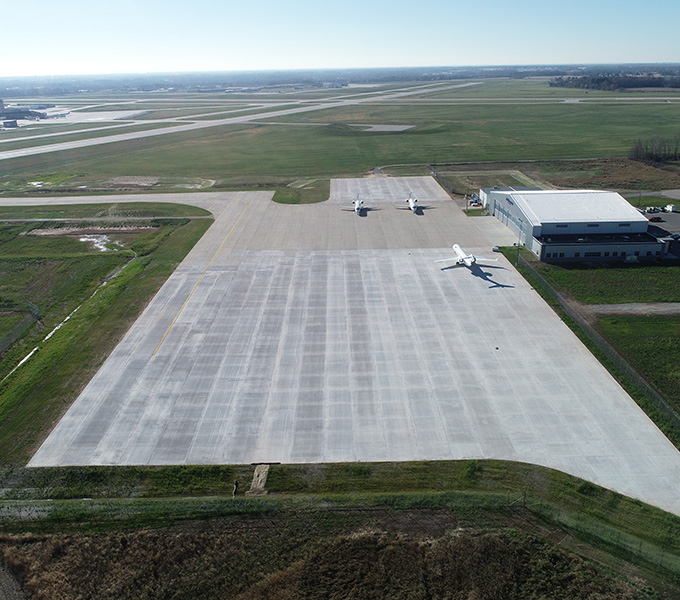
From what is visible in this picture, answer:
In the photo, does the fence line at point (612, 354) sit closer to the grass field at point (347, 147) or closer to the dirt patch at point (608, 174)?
the dirt patch at point (608, 174)

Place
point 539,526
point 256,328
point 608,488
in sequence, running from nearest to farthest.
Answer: point 539,526
point 608,488
point 256,328

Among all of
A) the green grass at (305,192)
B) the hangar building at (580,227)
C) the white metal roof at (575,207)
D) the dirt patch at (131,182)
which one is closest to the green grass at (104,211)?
the green grass at (305,192)

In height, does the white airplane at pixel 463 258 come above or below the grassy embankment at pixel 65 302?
above

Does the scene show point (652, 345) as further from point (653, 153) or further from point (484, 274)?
point (653, 153)

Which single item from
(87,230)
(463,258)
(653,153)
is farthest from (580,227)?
(87,230)

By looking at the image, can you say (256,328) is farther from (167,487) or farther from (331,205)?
(331,205)

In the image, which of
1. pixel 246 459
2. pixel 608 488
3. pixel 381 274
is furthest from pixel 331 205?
pixel 608 488
